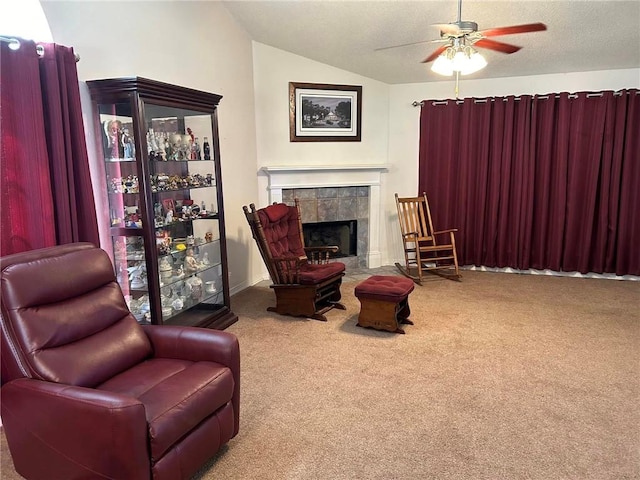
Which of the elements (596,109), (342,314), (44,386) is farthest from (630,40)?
(44,386)

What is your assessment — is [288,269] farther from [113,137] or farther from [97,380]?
[97,380]

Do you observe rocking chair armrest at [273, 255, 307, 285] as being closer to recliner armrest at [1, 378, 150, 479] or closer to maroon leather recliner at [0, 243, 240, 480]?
maroon leather recliner at [0, 243, 240, 480]

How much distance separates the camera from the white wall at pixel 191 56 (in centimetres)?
282

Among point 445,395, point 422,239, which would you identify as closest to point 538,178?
point 422,239

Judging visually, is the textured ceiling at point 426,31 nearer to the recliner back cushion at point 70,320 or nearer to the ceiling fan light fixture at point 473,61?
the ceiling fan light fixture at point 473,61

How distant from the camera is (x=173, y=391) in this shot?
182 cm

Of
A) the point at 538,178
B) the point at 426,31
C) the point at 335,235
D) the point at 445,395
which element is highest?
the point at 426,31

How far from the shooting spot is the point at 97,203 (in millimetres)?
2916

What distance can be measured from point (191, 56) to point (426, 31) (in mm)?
2087

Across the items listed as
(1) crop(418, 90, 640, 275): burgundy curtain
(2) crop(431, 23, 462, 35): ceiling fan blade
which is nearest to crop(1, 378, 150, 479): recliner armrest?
(2) crop(431, 23, 462, 35): ceiling fan blade

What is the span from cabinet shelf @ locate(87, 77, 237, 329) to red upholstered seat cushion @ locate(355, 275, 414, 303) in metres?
1.18

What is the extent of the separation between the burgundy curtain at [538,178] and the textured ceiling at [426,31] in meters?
0.44

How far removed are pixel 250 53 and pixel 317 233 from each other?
219 centimetres

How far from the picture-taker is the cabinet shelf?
9.38 ft
